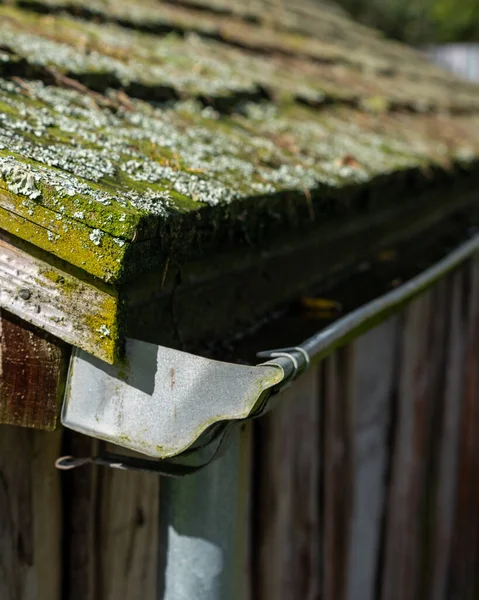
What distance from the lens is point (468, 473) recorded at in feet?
12.0

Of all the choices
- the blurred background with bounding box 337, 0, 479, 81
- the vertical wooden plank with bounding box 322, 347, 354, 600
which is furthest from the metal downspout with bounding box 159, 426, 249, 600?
the blurred background with bounding box 337, 0, 479, 81

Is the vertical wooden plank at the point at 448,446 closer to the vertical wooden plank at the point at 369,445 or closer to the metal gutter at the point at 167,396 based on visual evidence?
the vertical wooden plank at the point at 369,445

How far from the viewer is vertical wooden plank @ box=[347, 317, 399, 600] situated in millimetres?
2402

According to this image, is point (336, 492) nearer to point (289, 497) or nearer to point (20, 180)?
point (289, 497)

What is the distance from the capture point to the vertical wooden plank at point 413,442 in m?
2.73

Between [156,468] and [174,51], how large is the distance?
5.23ft

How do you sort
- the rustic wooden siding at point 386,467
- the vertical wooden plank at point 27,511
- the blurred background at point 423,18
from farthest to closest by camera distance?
the blurred background at point 423,18, the rustic wooden siding at point 386,467, the vertical wooden plank at point 27,511

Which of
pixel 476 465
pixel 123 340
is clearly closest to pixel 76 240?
pixel 123 340

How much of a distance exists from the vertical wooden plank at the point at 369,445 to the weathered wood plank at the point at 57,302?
4.54 feet

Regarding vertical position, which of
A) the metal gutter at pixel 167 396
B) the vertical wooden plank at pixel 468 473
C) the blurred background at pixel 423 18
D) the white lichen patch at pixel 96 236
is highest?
the blurred background at pixel 423 18

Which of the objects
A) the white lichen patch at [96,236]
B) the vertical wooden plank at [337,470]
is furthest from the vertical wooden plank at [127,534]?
the vertical wooden plank at [337,470]

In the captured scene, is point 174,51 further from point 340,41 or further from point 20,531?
point 340,41

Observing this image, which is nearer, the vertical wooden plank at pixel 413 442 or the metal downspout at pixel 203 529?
the metal downspout at pixel 203 529

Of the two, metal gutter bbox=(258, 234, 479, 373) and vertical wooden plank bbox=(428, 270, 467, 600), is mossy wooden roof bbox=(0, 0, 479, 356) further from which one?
vertical wooden plank bbox=(428, 270, 467, 600)
